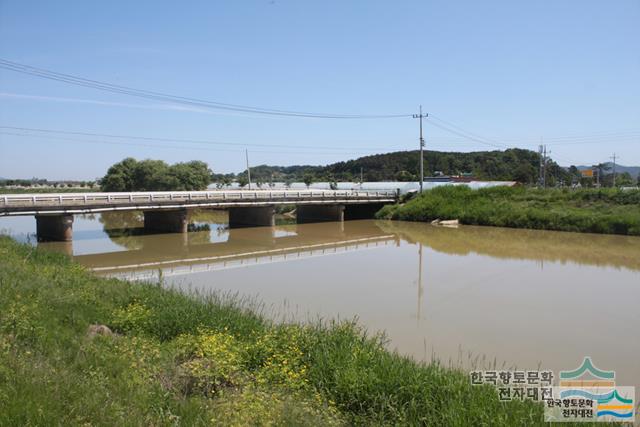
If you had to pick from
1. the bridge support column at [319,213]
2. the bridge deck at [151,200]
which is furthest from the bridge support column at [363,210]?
the bridge deck at [151,200]

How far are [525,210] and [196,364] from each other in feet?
102

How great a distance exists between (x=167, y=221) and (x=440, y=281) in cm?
1947

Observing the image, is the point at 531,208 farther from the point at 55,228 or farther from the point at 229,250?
the point at 55,228

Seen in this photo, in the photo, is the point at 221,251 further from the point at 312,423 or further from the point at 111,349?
the point at 312,423

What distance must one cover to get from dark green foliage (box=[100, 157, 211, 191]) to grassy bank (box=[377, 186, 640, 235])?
22.3 metres

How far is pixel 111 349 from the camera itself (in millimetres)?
5922

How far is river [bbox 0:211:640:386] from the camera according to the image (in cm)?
849

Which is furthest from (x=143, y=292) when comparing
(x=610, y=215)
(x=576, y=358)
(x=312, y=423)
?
(x=610, y=215)

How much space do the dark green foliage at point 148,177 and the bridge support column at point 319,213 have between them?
16.9m

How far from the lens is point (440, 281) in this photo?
48.0 feet

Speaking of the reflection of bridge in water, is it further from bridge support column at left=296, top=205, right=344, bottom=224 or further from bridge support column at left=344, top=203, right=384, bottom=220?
bridge support column at left=344, top=203, right=384, bottom=220

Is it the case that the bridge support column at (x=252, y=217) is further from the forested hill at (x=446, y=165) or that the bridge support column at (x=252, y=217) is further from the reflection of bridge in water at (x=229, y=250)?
the forested hill at (x=446, y=165)

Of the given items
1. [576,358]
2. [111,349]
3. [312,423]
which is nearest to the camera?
[312,423]

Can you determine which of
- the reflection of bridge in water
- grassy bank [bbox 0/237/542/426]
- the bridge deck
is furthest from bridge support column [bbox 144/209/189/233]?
grassy bank [bbox 0/237/542/426]
